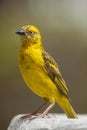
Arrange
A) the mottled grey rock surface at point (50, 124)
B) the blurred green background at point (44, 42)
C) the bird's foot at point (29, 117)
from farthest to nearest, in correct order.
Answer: the blurred green background at point (44, 42)
the bird's foot at point (29, 117)
the mottled grey rock surface at point (50, 124)

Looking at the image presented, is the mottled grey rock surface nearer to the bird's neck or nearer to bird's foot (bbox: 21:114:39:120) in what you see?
bird's foot (bbox: 21:114:39:120)

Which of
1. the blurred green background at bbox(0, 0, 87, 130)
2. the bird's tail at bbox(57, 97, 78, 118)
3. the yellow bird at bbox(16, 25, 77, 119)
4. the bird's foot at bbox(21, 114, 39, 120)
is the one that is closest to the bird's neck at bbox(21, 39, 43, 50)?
the yellow bird at bbox(16, 25, 77, 119)

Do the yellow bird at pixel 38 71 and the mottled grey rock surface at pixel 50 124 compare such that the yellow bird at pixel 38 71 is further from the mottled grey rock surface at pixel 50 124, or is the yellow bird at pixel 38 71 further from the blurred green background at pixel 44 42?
the blurred green background at pixel 44 42

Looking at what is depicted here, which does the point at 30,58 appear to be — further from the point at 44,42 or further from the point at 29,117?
the point at 44,42

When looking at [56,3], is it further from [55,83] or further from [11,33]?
[55,83]

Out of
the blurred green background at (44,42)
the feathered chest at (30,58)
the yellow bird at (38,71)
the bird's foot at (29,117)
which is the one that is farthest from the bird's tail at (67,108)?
the blurred green background at (44,42)

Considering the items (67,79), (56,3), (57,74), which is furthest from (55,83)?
(56,3)

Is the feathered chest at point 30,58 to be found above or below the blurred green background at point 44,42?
above

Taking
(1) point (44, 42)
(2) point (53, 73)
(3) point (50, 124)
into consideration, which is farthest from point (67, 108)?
(1) point (44, 42)
